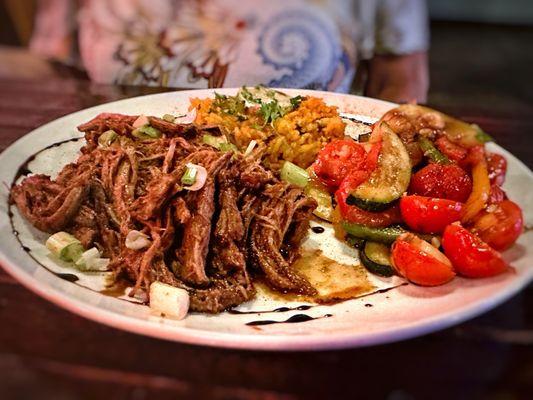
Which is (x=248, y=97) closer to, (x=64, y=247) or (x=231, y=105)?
(x=231, y=105)

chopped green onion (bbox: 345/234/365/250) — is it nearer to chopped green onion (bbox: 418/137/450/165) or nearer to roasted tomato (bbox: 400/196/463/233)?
roasted tomato (bbox: 400/196/463/233)

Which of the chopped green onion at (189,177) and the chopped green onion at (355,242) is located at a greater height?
the chopped green onion at (189,177)

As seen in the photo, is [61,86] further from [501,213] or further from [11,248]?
[501,213]

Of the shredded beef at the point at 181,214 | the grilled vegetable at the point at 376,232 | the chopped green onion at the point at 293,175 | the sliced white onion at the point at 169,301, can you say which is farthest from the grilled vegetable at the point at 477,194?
the sliced white onion at the point at 169,301

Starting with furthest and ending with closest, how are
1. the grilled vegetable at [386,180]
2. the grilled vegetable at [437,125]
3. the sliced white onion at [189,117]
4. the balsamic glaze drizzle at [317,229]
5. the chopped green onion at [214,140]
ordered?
1. the sliced white onion at [189,117]
2. the grilled vegetable at [437,125]
3. the balsamic glaze drizzle at [317,229]
4. the chopped green onion at [214,140]
5. the grilled vegetable at [386,180]

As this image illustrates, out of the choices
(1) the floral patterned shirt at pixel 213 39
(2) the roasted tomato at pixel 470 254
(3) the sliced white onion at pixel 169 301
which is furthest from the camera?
(1) the floral patterned shirt at pixel 213 39

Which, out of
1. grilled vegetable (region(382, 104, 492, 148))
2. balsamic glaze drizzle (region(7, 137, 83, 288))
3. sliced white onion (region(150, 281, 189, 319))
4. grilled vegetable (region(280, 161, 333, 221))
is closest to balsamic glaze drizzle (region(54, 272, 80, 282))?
balsamic glaze drizzle (region(7, 137, 83, 288))

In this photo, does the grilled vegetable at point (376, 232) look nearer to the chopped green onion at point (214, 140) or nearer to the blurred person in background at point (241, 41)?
the chopped green onion at point (214, 140)

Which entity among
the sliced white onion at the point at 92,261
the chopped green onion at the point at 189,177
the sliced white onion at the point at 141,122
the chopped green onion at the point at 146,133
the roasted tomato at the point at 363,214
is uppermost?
the chopped green onion at the point at 189,177
